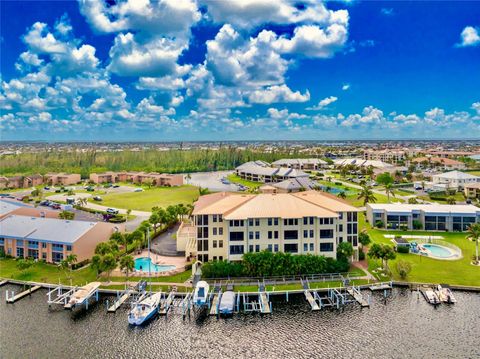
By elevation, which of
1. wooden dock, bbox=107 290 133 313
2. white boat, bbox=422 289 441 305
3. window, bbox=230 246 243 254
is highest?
window, bbox=230 246 243 254

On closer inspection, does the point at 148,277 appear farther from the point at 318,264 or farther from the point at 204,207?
the point at 318,264

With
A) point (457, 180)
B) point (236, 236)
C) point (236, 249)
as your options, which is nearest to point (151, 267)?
point (236, 249)

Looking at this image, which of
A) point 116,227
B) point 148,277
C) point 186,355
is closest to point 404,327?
point 186,355

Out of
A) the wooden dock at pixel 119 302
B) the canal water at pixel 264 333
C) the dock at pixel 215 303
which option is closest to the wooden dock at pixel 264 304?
the canal water at pixel 264 333

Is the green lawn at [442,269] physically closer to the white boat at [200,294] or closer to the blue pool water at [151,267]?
the white boat at [200,294]

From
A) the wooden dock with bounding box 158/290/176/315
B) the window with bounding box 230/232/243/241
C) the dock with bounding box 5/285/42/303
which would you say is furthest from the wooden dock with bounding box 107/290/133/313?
the window with bounding box 230/232/243/241

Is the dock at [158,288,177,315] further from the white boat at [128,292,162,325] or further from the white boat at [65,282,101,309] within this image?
the white boat at [65,282,101,309]
